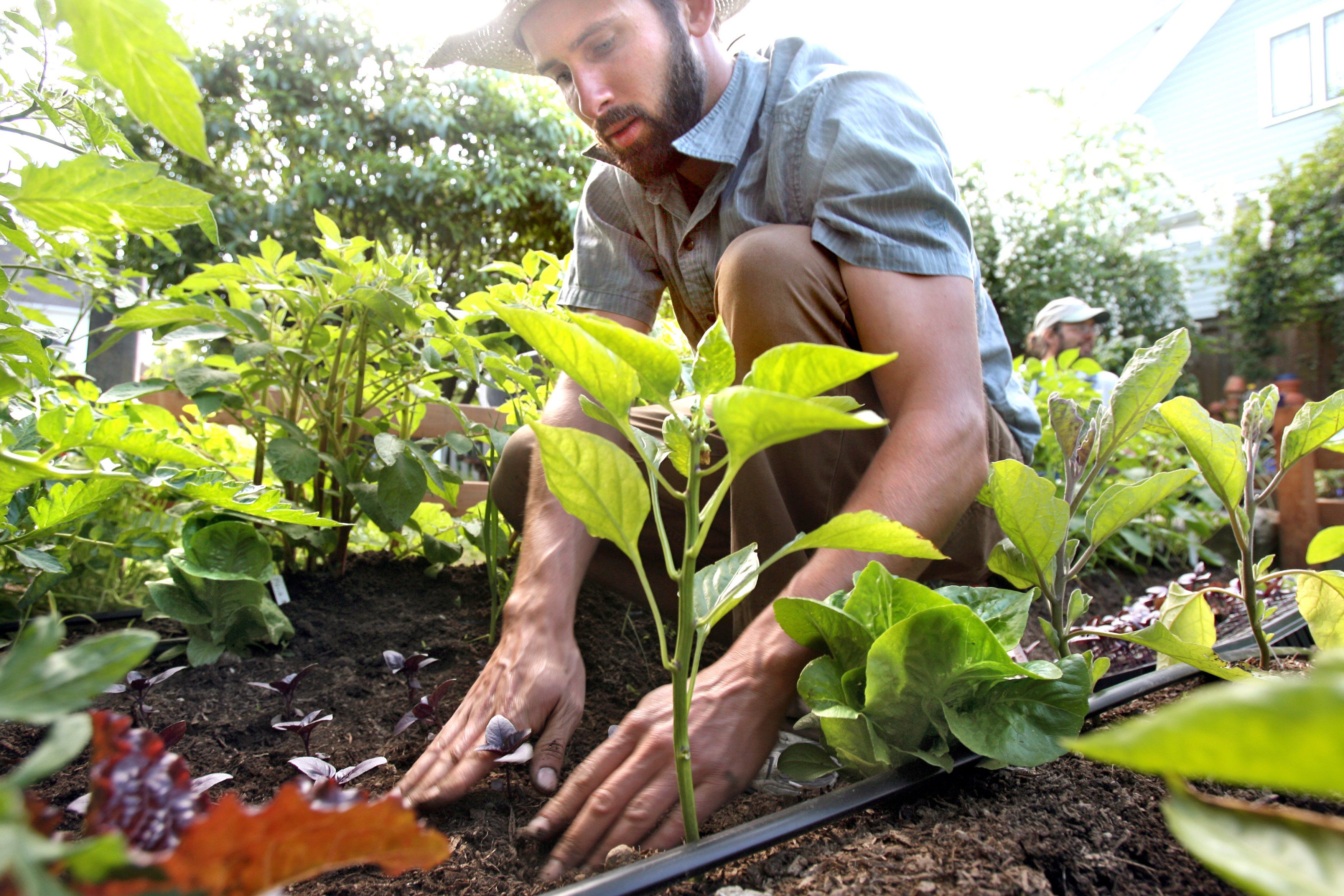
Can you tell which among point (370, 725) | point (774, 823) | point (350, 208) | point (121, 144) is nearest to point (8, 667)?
point (774, 823)

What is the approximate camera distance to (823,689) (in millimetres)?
874

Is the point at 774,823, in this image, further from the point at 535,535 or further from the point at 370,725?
the point at 535,535

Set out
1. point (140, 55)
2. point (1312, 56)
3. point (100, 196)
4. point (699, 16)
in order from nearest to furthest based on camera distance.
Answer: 1. point (140, 55)
2. point (100, 196)
3. point (699, 16)
4. point (1312, 56)

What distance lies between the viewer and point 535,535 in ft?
5.27

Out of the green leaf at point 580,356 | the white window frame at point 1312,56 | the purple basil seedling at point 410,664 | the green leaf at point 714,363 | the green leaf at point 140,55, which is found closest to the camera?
the green leaf at point 140,55

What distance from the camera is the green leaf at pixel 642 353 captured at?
581 millimetres

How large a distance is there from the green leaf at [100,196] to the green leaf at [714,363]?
15.4 inches

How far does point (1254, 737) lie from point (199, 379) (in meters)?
1.75

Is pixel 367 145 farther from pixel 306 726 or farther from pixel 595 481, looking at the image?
pixel 595 481

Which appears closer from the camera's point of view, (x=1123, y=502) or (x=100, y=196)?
(x=100, y=196)

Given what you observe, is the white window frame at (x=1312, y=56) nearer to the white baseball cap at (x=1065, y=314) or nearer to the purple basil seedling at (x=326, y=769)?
the white baseball cap at (x=1065, y=314)

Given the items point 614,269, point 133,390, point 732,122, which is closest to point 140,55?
point 133,390

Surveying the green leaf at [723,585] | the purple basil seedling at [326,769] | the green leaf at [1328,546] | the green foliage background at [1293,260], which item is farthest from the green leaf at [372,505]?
the green foliage background at [1293,260]

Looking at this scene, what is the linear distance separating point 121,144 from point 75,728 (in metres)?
0.88
